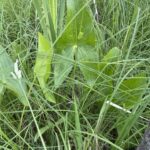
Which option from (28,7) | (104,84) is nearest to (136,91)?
(104,84)

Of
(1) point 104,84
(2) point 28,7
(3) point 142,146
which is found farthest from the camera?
(2) point 28,7

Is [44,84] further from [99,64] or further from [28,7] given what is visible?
[28,7]

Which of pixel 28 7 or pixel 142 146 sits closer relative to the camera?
pixel 142 146

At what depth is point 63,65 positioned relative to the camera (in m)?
0.84

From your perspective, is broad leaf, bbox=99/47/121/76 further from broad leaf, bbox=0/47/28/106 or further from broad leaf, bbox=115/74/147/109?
broad leaf, bbox=0/47/28/106

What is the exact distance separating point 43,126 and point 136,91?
0.72 feet

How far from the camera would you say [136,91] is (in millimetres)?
810

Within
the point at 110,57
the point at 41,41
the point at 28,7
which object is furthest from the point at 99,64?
the point at 28,7

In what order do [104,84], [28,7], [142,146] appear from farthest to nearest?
[28,7]
[104,84]
[142,146]

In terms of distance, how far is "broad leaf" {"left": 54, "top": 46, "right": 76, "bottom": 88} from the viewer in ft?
2.67

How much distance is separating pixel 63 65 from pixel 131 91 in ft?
0.52

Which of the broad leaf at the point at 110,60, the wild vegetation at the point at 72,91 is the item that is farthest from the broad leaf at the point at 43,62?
the broad leaf at the point at 110,60

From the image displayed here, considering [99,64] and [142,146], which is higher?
[99,64]

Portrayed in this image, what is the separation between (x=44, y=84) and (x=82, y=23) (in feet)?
0.54
